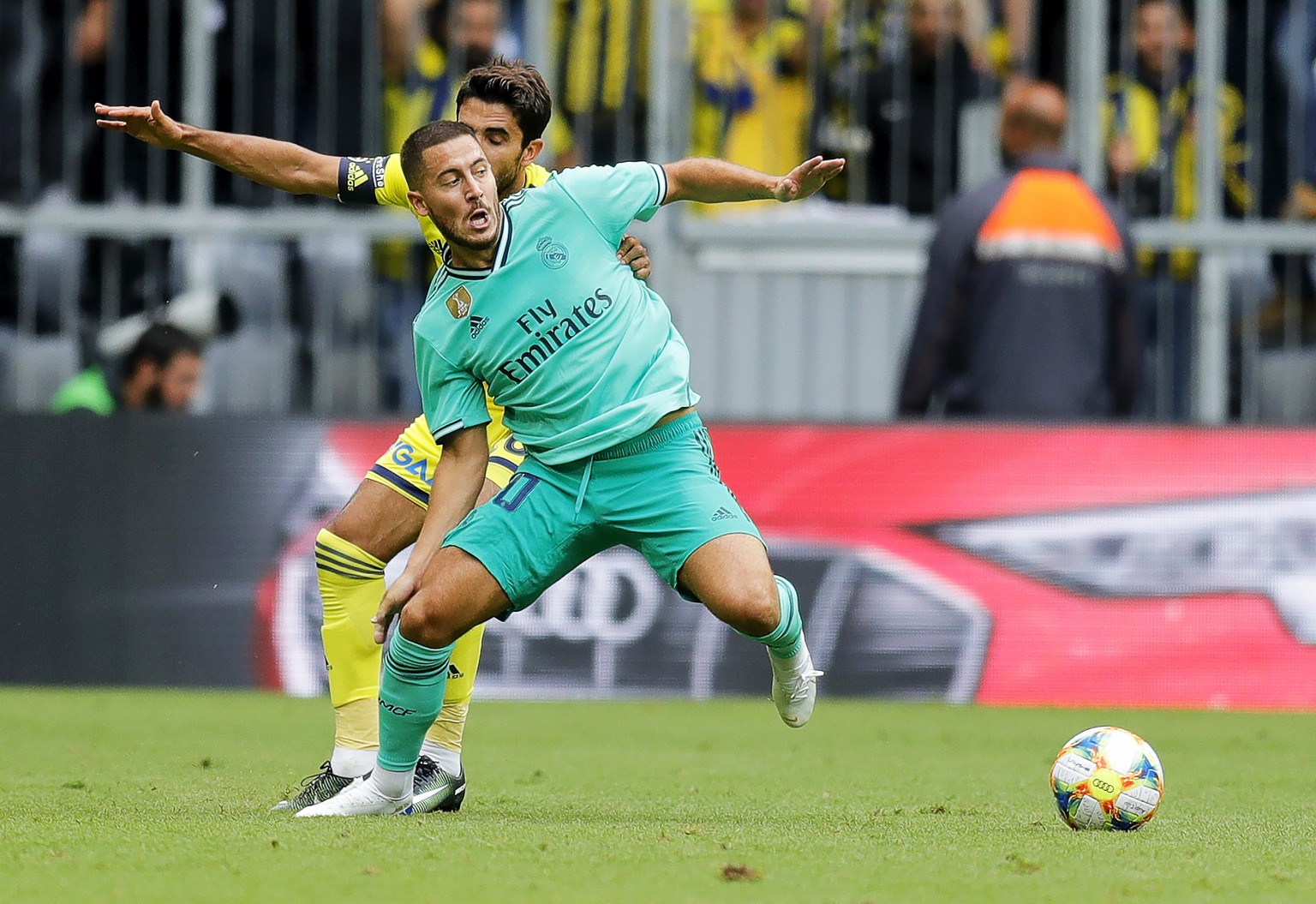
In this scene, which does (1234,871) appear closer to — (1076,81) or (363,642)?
(363,642)

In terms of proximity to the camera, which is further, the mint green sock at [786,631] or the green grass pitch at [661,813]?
the mint green sock at [786,631]

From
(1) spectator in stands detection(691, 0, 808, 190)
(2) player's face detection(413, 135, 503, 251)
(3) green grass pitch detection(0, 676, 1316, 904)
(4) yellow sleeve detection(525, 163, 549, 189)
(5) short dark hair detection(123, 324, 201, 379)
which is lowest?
(3) green grass pitch detection(0, 676, 1316, 904)

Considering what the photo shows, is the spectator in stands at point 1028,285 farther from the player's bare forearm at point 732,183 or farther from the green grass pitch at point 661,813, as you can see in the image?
the player's bare forearm at point 732,183

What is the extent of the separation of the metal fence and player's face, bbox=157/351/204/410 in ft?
1.37

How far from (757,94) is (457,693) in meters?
5.69

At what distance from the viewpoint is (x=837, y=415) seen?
1055 centimetres

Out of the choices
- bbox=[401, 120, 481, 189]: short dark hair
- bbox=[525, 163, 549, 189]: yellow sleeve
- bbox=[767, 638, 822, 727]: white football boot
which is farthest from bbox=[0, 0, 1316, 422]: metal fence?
bbox=[401, 120, 481, 189]: short dark hair

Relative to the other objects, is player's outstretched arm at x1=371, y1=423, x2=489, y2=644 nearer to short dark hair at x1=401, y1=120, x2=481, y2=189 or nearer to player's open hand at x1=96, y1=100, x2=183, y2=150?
short dark hair at x1=401, y1=120, x2=481, y2=189

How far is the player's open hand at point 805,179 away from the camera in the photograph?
568 centimetres

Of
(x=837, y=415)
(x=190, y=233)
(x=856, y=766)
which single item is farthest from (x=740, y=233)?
(x=856, y=766)

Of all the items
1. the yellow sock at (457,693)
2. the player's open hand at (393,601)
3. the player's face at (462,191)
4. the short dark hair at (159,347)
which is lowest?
the yellow sock at (457,693)

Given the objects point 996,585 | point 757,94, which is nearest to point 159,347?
point 757,94

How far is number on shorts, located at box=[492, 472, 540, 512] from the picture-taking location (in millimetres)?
5691

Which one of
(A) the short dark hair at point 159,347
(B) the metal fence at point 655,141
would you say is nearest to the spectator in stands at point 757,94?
(B) the metal fence at point 655,141
